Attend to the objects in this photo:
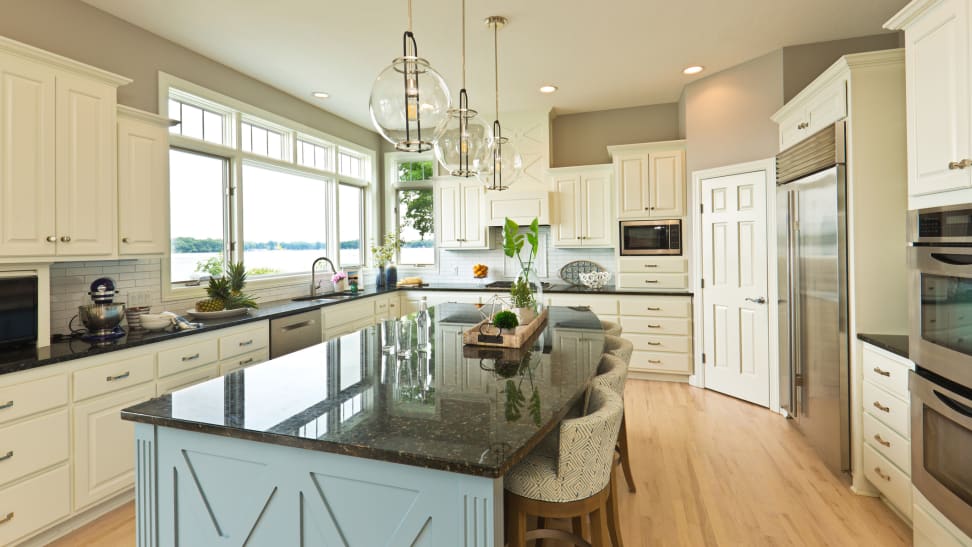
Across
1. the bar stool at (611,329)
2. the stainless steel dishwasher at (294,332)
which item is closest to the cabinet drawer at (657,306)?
the bar stool at (611,329)

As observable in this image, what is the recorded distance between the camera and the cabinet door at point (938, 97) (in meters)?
1.79

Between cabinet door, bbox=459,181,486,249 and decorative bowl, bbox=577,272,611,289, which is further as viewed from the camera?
cabinet door, bbox=459,181,486,249

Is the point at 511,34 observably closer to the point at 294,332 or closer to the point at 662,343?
the point at 294,332

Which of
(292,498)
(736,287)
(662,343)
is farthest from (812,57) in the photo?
(292,498)

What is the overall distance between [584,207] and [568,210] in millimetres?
187

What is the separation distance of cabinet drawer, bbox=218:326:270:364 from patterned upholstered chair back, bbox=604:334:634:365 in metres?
2.56

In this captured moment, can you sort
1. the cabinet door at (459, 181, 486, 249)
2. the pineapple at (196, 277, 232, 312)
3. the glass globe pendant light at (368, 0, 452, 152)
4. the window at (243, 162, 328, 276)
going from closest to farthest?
the glass globe pendant light at (368, 0, 452, 152)
the pineapple at (196, 277, 232, 312)
the window at (243, 162, 328, 276)
the cabinet door at (459, 181, 486, 249)

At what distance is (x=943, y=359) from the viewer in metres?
1.91

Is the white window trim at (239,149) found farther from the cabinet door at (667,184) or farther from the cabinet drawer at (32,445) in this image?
the cabinet door at (667,184)

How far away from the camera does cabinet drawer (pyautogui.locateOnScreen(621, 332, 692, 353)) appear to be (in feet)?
16.0

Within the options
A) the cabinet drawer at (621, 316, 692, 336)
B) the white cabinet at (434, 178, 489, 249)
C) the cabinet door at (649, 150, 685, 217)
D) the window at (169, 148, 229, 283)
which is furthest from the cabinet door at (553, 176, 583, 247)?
the window at (169, 148, 229, 283)

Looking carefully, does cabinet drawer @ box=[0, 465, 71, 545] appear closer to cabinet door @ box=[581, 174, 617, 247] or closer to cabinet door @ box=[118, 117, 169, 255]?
cabinet door @ box=[118, 117, 169, 255]

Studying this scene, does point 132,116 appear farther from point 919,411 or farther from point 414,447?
point 919,411

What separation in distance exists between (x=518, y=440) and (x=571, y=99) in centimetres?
475
